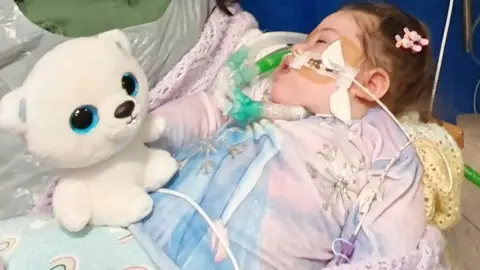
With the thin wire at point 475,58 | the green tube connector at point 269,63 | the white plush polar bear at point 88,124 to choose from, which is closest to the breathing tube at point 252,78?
the green tube connector at point 269,63

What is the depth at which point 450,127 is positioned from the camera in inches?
54.5

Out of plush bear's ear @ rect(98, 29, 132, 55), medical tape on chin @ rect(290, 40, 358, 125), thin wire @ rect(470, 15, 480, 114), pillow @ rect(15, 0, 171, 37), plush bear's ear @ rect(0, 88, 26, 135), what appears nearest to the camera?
plush bear's ear @ rect(0, 88, 26, 135)

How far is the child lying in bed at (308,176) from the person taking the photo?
3.41 feet

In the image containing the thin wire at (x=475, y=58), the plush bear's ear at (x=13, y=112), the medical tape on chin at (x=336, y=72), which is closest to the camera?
the plush bear's ear at (x=13, y=112)

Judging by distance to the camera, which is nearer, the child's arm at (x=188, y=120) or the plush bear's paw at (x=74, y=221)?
the plush bear's paw at (x=74, y=221)

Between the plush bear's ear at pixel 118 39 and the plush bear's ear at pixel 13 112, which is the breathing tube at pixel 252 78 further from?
the plush bear's ear at pixel 13 112

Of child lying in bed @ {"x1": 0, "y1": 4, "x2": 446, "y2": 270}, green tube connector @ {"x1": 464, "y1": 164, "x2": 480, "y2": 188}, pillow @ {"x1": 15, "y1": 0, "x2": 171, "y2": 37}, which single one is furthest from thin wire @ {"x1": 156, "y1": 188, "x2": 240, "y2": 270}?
green tube connector @ {"x1": 464, "y1": 164, "x2": 480, "y2": 188}

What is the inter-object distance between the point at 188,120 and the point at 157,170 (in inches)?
7.4

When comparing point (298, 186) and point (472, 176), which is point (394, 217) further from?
point (472, 176)

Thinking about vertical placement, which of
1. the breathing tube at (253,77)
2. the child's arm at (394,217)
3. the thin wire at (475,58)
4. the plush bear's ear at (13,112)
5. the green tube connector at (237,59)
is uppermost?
the plush bear's ear at (13,112)

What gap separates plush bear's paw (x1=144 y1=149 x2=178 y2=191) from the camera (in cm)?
107

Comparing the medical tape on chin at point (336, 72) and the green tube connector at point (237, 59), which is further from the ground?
the medical tape on chin at point (336, 72)

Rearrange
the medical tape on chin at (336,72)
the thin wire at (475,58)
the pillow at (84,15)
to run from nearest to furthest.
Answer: the medical tape on chin at (336,72), the pillow at (84,15), the thin wire at (475,58)

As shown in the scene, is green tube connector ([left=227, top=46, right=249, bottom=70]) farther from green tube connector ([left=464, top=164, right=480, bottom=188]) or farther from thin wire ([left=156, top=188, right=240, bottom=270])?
green tube connector ([left=464, top=164, right=480, bottom=188])
